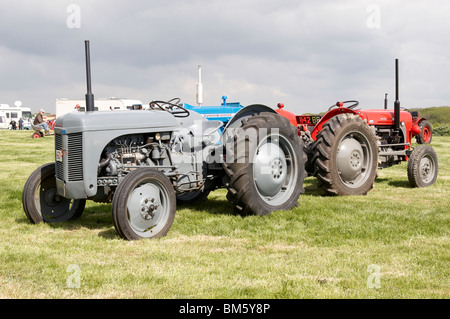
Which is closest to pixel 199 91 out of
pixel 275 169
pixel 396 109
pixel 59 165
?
pixel 396 109

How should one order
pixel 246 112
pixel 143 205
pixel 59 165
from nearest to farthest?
pixel 143 205 → pixel 59 165 → pixel 246 112

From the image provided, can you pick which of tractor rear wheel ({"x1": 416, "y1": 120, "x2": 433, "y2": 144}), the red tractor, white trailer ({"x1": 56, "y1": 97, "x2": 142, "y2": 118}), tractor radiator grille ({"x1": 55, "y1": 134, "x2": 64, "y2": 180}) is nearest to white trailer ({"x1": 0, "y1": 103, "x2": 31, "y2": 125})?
white trailer ({"x1": 56, "y1": 97, "x2": 142, "y2": 118})

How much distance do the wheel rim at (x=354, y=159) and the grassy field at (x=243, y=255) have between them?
35.6 inches

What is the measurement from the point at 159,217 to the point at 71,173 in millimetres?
997

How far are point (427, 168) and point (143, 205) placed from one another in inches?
231

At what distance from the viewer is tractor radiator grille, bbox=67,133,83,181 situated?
4941 mm

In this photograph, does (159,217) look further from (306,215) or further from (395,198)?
(395,198)

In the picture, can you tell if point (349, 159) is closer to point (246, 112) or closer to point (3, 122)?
point (246, 112)

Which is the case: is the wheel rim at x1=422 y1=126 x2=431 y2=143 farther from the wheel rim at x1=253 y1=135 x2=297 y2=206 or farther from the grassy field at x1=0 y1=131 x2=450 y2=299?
the wheel rim at x1=253 y1=135 x2=297 y2=206

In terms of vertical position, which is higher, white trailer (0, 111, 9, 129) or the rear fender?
white trailer (0, 111, 9, 129)

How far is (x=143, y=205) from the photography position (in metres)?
4.85

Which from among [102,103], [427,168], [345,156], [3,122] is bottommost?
[427,168]

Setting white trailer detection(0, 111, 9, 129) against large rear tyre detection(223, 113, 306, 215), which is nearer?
large rear tyre detection(223, 113, 306, 215)
